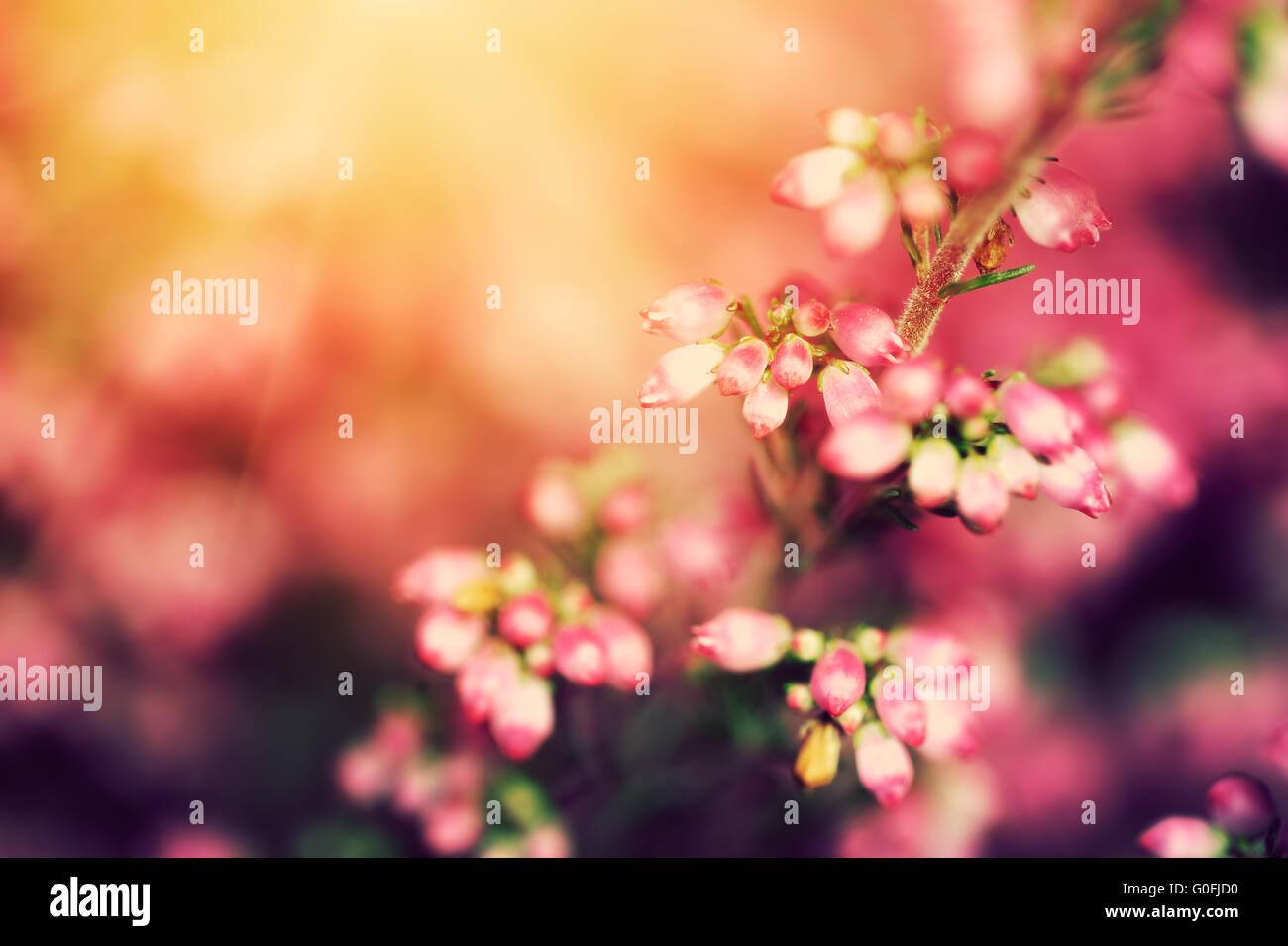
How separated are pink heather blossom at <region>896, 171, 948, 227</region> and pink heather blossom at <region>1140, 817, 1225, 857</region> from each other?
0.53 metres

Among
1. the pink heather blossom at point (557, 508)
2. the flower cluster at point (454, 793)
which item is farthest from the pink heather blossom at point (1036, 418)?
the flower cluster at point (454, 793)

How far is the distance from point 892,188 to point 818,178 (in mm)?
42

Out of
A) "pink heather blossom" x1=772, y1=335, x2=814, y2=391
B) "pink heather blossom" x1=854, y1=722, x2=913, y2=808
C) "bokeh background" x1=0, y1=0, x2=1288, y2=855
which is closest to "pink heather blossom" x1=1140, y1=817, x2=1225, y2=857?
Result: "bokeh background" x1=0, y1=0, x2=1288, y2=855

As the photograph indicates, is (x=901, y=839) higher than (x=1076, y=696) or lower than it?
lower

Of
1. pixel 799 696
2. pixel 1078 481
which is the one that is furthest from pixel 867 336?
pixel 799 696

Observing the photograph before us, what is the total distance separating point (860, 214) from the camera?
468 millimetres

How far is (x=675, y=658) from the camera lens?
72 cm

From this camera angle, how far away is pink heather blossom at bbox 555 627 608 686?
0.55 metres

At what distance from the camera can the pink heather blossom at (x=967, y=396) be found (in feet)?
1.57

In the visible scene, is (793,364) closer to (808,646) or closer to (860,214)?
(860,214)

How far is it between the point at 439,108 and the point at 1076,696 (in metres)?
0.93
